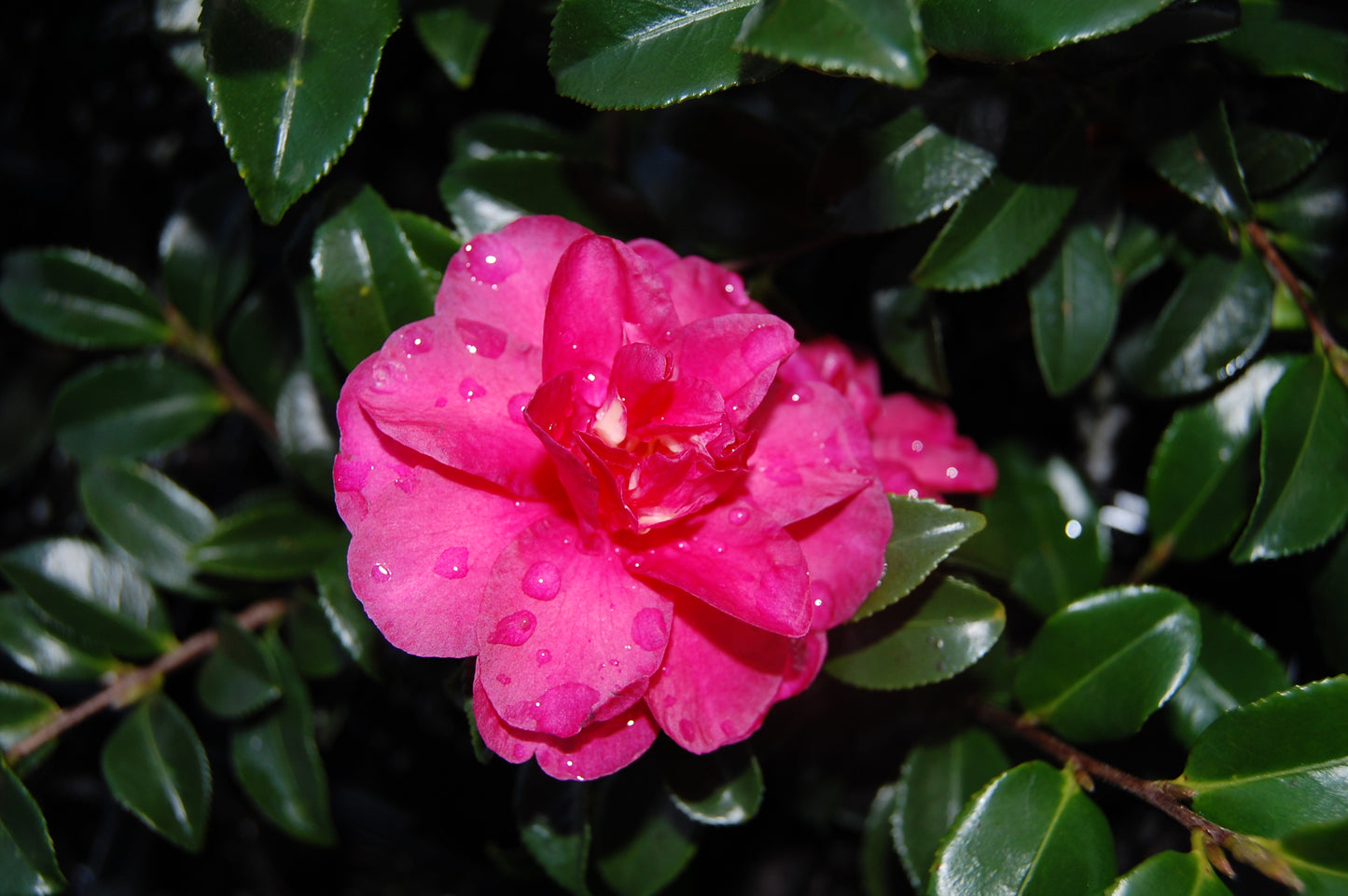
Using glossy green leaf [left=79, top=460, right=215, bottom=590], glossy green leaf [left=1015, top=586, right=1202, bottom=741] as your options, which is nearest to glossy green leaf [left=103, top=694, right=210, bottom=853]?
glossy green leaf [left=79, top=460, right=215, bottom=590]

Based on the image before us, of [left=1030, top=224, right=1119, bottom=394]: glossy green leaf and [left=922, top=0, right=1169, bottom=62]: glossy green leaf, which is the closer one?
[left=922, top=0, right=1169, bottom=62]: glossy green leaf

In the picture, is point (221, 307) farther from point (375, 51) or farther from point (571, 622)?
point (571, 622)

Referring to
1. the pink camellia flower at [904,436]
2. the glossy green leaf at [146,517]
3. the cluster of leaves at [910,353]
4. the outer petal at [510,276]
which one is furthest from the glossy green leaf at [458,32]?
the glossy green leaf at [146,517]

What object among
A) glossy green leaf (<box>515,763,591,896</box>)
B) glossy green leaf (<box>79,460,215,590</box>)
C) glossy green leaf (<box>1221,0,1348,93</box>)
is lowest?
glossy green leaf (<box>515,763,591,896</box>)

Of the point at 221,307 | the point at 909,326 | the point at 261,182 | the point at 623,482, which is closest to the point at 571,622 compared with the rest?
the point at 623,482

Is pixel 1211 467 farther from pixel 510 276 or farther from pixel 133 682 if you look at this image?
pixel 133 682

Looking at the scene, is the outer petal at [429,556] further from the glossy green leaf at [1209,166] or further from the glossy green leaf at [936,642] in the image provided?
the glossy green leaf at [1209,166]

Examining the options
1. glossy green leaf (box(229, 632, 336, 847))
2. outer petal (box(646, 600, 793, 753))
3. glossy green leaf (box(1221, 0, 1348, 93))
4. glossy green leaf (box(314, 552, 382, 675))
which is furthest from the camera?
glossy green leaf (box(229, 632, 336, 847))

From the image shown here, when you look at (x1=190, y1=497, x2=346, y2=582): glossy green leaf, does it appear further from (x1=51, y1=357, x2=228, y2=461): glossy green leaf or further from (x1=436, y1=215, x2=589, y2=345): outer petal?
(x1=436, y1=215, x2=589, y2=345): outer petal
